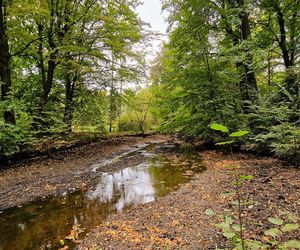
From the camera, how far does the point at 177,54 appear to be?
11.0m

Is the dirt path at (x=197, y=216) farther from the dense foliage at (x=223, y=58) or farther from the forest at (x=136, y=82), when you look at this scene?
the dense foliage at (x=223, y=58)

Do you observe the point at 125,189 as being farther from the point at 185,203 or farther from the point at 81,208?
the point at 185,203

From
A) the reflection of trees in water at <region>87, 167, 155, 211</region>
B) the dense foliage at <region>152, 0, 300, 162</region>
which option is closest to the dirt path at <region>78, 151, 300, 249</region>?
the reflection of trees in water at <region>87, 167, 155, 211</region>

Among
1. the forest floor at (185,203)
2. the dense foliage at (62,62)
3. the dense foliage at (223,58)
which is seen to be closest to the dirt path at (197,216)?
the forest floor at (185,203)

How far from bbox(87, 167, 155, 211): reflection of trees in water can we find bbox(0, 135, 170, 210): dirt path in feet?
1.93

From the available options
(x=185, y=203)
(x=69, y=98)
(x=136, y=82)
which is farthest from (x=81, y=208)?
(x=136, y=82)

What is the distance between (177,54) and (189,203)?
8.22 meters

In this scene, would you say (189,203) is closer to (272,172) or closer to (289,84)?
(272,172)

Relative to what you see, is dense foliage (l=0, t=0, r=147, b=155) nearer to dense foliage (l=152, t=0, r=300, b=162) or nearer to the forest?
the forest

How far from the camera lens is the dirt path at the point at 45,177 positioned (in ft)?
19.0

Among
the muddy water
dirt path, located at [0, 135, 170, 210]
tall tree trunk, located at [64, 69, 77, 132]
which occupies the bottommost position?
the muddy water

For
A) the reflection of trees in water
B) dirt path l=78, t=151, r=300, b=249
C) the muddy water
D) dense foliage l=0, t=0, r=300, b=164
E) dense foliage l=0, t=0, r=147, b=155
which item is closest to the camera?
dirt path l=78, t=151, r=300, b=249

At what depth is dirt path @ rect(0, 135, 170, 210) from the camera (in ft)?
19.0

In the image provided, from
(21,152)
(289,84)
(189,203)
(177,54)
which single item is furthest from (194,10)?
(21,152)
